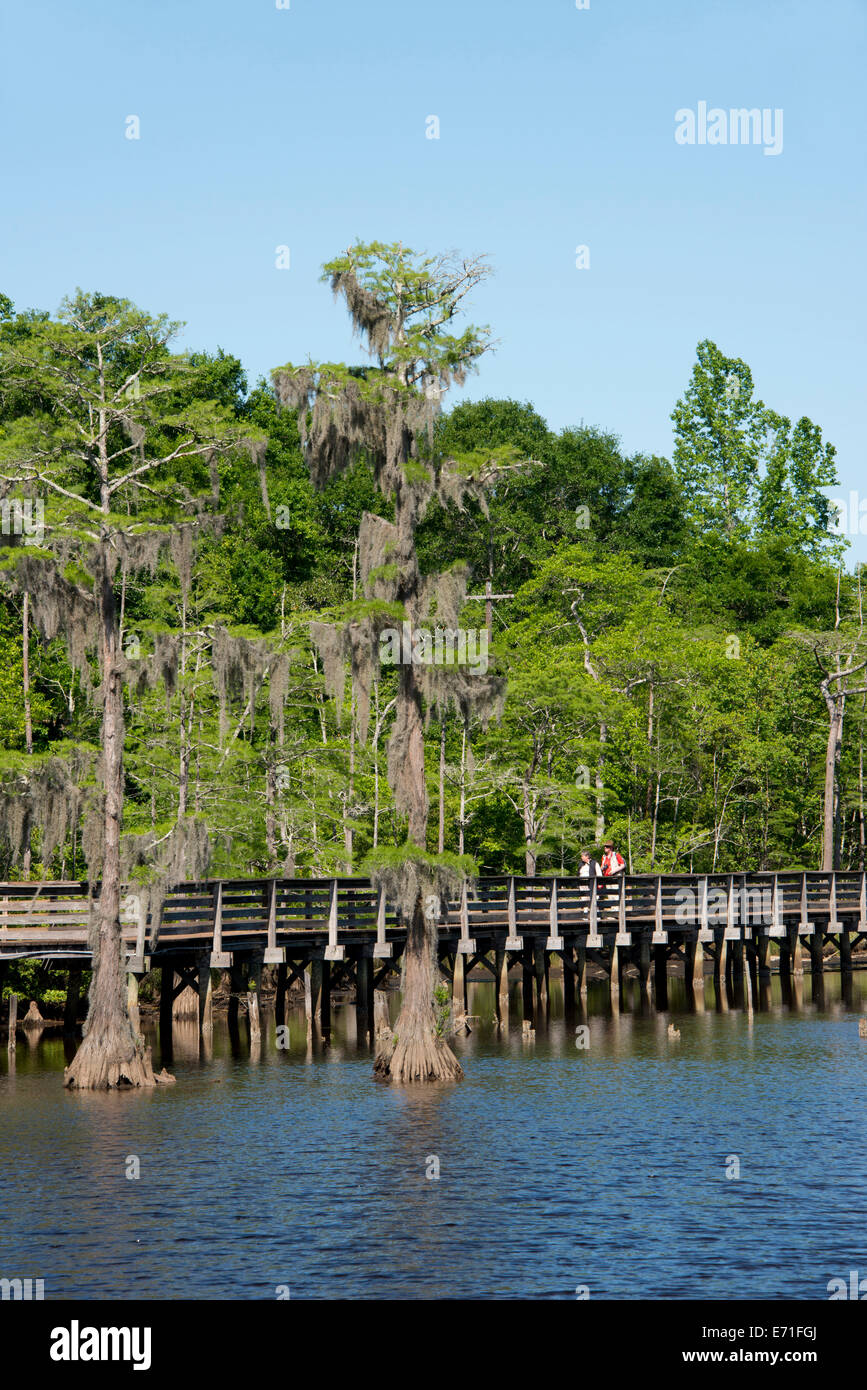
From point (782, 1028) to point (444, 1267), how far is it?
20665 millimetres

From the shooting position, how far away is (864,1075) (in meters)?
29.2

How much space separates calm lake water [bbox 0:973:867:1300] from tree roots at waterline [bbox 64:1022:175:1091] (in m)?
0.51

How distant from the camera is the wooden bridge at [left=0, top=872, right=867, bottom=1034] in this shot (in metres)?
32.1

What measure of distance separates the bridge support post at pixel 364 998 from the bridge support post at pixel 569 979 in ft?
19.2

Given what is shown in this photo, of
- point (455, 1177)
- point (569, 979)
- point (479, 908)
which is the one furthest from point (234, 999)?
point (455, 1177)

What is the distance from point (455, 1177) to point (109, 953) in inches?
373

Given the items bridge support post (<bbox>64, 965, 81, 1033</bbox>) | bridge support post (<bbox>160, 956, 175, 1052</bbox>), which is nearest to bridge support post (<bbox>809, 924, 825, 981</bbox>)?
bridge support post (<bbox>160, 956, 175, 1052</bbox>)

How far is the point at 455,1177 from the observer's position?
21.6 m

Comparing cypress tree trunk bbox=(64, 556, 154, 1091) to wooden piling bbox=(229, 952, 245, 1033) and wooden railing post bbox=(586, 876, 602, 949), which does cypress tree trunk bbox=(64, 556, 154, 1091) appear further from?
wooden railing post bbox=(586, 876, 602, 949)

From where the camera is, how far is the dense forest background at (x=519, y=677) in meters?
40.8

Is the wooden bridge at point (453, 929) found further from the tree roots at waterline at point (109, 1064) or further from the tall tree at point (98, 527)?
the tree roots at waterline at point (109, 1064)

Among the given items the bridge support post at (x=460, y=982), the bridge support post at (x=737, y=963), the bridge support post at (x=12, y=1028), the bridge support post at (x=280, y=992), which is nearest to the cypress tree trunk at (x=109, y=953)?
the bridge support post at (x=12, y=1028)
